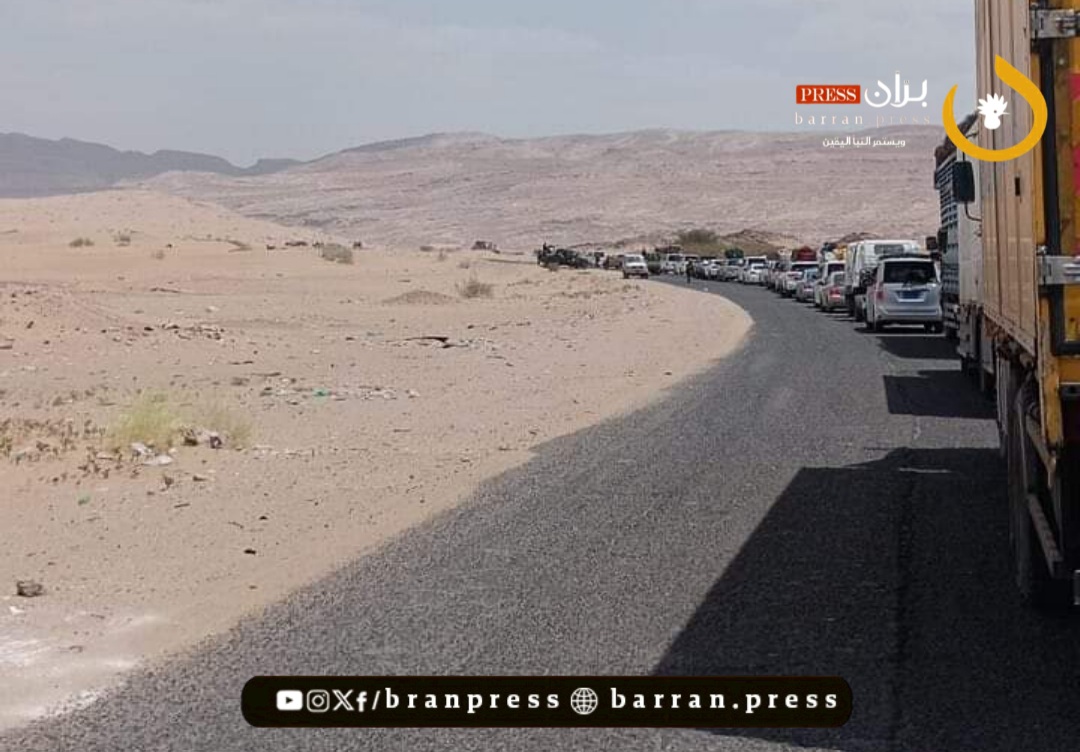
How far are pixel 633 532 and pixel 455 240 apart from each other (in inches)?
5864

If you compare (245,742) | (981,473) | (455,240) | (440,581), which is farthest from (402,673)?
(455,240)

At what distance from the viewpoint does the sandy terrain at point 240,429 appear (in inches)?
361

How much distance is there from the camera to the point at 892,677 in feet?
22.9

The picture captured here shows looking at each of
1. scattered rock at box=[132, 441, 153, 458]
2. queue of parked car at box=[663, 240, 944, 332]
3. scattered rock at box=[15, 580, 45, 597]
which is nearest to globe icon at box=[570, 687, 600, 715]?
scattered rock at box=[15, 580, 45, 597]

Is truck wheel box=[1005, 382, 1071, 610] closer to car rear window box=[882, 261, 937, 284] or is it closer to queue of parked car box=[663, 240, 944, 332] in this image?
queue of parked car box=[663, 240, 944, 332]

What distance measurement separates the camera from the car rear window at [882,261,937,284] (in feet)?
111

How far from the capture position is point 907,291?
33.7 metres

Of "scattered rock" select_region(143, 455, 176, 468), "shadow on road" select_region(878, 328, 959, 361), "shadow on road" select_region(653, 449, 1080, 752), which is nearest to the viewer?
"shadow on road" select_region(653, 449, 1080, 752)

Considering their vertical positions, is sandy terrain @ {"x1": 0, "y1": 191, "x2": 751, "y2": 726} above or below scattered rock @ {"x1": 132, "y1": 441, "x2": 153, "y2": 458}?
below

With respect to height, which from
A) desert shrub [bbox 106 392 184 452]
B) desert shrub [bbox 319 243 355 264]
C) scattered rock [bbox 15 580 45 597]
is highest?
desert shrub [bbox 106 392 184 452]

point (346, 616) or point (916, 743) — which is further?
point (346, 616)

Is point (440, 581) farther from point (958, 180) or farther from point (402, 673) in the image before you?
point (958, 180)

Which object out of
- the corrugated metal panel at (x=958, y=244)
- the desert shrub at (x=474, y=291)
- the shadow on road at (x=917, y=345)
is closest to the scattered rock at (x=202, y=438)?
the corrugated metal panel at (x=958, y=244)

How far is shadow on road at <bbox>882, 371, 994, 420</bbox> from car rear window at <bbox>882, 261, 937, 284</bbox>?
10315mm
